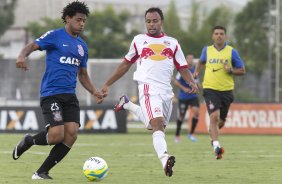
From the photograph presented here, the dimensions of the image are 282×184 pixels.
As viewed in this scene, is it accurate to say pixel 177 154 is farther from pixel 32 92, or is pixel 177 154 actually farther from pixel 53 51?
pixel 32 92

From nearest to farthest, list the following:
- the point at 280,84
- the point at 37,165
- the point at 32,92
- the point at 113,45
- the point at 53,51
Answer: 1. the point at 53,51
2. the point at 37,165
3. the point at 32,92
4. the point at 280,84
5. the point at 113,45

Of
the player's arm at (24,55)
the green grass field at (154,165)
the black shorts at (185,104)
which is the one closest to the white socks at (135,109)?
the green grass field at (154,165)

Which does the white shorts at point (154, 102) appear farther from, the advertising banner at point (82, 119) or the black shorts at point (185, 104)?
the advertising banner at point (82, 119)

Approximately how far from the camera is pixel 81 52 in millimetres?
12789

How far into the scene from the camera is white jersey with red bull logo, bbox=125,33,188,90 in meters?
13.2

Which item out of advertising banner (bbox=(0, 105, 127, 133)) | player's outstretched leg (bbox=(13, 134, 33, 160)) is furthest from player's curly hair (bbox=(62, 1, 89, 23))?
advertising banner (bbox=(0, 105, 127, 133))

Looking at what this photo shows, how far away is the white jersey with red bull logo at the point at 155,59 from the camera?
13172mm

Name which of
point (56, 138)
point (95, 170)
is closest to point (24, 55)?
point (56, 138)

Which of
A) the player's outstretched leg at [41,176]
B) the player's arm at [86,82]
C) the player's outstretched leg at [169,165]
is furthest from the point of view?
the player's arm at [86,82]

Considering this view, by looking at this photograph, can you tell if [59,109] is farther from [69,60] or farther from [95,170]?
[95,170]

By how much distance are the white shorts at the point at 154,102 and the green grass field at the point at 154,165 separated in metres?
0.86

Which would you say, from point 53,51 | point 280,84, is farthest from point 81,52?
point 280,84

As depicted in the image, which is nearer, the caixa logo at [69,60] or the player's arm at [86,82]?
the caixa logo at [69,60]

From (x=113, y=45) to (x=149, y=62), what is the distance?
50.9 m
